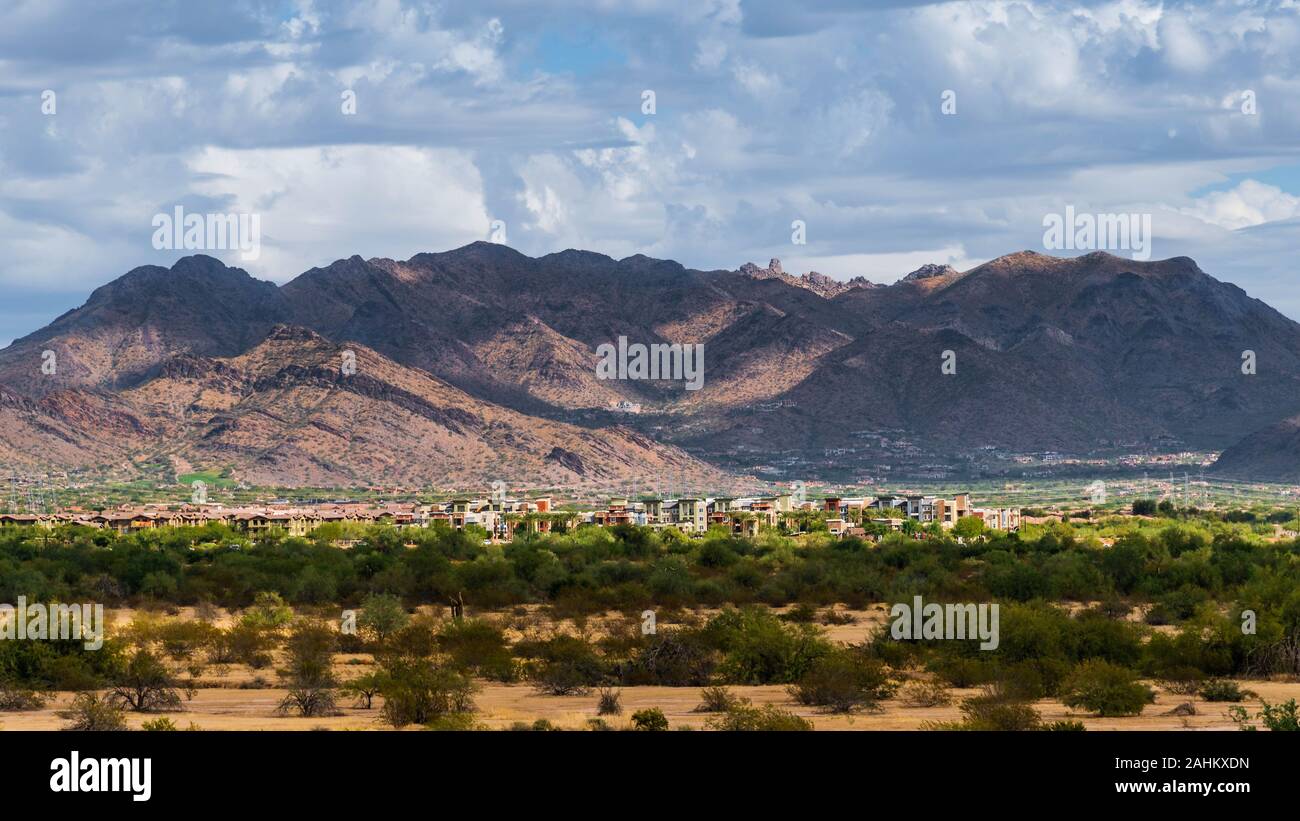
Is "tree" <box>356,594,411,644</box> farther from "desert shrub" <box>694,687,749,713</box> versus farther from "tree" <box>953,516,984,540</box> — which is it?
"tree" <box>953,516,984,540</box>

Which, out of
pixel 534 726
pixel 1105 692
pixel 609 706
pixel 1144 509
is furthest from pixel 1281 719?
pixel 1144 509

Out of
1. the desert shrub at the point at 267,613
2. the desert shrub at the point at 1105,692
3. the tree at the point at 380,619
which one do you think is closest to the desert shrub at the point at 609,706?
the desert shrub at the point at 1105,692

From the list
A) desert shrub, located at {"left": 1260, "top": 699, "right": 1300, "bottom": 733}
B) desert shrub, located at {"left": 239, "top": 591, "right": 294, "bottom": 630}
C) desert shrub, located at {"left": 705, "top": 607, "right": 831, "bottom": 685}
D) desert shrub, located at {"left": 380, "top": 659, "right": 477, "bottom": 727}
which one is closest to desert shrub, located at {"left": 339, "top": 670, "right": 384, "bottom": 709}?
desert shrub, located at {"left": 380, "top": 659, "right": 477, "bottom": 727}

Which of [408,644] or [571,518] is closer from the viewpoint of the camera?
[408,644]

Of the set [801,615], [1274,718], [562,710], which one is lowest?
[801,615]

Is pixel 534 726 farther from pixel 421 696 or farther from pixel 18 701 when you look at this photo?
pixel 18 701
